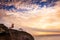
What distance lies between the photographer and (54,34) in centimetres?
203

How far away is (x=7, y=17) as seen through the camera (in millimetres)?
2037

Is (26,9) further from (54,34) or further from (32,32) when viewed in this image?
(54,34)

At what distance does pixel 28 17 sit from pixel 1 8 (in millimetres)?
263

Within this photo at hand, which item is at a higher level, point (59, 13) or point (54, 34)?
point (59, 13)

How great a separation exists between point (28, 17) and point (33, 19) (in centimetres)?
5

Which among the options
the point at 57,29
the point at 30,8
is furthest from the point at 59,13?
the point at 30,8

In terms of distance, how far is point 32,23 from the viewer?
6.74ft

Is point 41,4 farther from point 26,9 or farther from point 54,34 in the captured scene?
point 54,34

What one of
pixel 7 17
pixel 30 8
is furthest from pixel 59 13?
pixel 7 17

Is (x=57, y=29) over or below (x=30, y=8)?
below

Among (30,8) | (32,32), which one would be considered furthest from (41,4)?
(32,32)

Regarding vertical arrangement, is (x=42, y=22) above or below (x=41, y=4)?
below

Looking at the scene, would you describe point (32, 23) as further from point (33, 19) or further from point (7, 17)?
point (7, 17)

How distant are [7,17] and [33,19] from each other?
0.24 m
